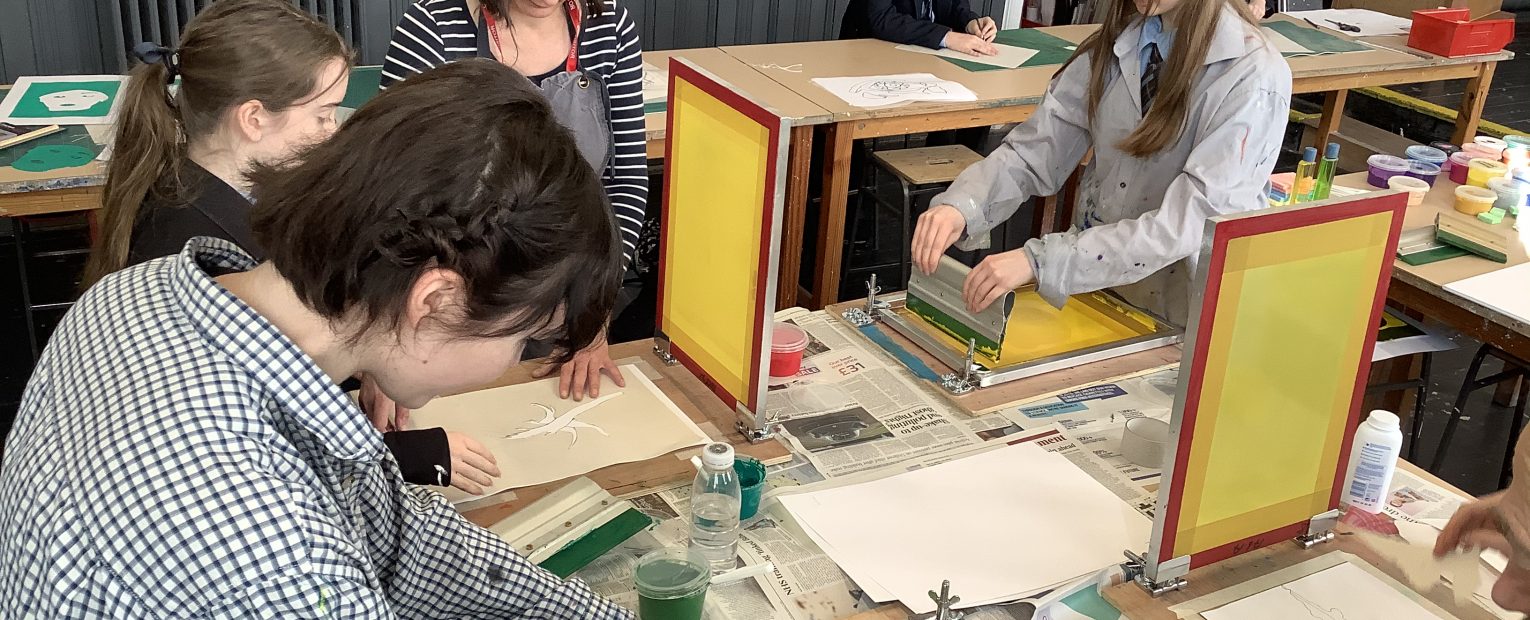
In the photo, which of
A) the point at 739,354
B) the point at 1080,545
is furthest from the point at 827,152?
the point at 1080,545

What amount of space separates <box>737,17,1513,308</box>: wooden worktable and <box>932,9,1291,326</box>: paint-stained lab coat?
115cm

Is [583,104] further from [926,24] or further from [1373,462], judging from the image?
[926,24]

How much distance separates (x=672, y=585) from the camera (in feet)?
4.18

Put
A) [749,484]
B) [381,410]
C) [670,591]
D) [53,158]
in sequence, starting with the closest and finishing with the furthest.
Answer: [670,591] → [749,484] → [381,410] → [53,158]

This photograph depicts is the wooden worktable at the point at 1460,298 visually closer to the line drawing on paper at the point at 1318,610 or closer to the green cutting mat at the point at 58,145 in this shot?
the line drawing on paper at the point at 1318,610

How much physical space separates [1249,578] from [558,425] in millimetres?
898

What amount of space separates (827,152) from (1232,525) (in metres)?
2.03

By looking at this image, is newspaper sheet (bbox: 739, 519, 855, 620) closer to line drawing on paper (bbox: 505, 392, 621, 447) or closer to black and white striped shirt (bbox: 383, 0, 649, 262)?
line drawing on paper (bbox: 505, 392, 621, 447)

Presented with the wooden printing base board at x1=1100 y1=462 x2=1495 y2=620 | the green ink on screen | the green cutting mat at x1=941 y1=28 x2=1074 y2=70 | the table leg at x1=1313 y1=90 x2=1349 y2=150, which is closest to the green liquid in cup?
the wooden printing base board at x1=1100 y1=462 x2=1495 y2=620

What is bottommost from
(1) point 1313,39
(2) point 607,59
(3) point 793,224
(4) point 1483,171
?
(3) point 793,224

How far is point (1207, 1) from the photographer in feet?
6.24

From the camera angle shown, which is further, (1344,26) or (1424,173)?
(1344,26)

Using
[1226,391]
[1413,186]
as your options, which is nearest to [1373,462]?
[1226,391]

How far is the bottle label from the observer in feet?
5.04
